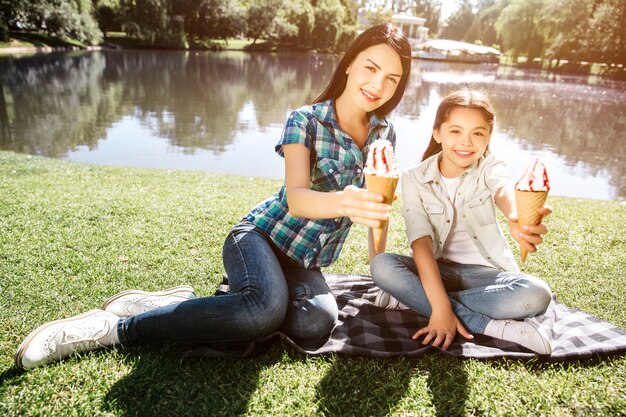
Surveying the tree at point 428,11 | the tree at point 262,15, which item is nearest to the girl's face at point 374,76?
the tree at point 262,15

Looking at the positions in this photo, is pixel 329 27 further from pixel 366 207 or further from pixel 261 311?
pixel 366 207

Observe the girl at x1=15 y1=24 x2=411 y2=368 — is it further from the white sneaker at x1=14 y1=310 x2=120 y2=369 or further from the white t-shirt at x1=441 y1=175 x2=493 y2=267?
the white t-shirt at x1=441 y1=175 x2=493 y2=267

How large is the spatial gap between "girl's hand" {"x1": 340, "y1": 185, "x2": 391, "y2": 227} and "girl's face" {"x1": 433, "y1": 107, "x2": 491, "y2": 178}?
3.94 feet

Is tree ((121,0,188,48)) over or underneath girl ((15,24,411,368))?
over

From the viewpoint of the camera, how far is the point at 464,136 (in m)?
2.81

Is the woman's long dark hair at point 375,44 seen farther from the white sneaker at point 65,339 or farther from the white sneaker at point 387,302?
the white sneaker at point 65,339

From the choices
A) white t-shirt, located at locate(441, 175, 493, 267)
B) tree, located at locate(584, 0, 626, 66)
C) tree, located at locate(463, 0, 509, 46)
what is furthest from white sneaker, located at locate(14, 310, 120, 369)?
tree, located at locate(463, 0, 509, 46)

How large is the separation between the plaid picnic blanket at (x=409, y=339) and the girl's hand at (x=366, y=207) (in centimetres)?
101

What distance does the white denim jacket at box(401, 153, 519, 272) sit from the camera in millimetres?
2854

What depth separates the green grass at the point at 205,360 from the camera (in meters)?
2.17

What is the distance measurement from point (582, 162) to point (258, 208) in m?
11.2

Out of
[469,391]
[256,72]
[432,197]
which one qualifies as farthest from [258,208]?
[256,72]

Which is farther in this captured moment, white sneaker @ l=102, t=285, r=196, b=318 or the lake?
the lake

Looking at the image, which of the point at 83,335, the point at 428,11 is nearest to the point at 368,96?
the point at 83,335
